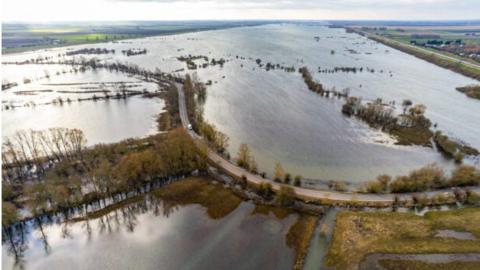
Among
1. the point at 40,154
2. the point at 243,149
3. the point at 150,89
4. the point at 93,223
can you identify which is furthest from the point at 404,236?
the point at 150,89

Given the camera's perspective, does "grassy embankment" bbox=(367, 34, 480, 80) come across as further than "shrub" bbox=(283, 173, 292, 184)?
Yes

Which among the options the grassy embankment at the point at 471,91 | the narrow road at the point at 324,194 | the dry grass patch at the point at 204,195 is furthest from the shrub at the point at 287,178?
the grassy embankment at the point at 471,91

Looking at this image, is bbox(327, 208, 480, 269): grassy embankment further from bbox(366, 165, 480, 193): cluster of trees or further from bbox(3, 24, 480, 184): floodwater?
bbox(3, 24, 480, 184): floodwater

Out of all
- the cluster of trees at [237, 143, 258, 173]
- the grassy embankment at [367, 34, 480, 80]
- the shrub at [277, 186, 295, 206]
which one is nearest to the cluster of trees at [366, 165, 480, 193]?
the shrub at [277, 186, 295, 206]

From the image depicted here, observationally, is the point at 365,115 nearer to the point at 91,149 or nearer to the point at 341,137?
the point at 341,137

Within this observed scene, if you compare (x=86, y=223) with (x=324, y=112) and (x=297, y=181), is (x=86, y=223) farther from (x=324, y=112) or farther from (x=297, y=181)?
(x=324, y=112)

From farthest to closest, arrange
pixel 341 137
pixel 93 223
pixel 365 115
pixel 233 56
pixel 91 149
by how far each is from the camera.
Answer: pixel 233 56 < pixel 365 115 < pixel 341 137 < pixel 91 149 < pixel 93 223

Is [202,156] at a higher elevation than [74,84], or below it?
below
